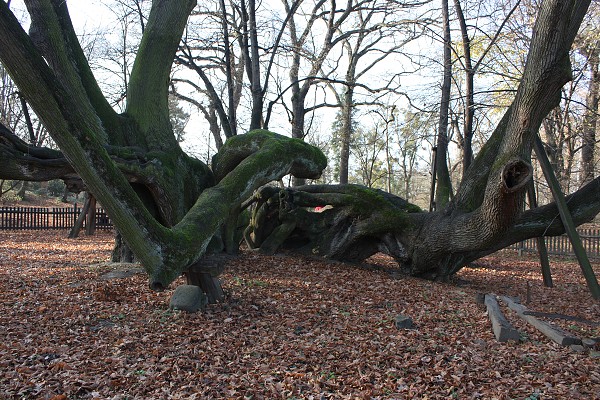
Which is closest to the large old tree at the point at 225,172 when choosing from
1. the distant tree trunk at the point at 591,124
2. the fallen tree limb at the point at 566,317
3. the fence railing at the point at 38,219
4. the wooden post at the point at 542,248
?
the wooden post at the point at 542,248

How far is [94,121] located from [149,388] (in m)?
6.19

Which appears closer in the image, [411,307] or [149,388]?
[149,388]

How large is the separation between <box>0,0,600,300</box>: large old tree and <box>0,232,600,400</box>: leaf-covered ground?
99 cm

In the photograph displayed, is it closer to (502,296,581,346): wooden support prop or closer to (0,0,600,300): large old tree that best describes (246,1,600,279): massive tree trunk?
(0,0,600,300): large old tree

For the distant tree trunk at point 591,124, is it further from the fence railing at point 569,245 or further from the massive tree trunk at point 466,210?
the massive tree trunk at point 466,210

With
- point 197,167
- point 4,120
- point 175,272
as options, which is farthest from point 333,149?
point 175,272

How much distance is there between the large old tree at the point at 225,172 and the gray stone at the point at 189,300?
36cm

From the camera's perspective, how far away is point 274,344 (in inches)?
225

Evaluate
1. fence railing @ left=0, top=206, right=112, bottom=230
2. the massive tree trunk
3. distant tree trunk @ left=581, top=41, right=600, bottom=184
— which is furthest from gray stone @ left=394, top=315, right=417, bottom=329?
Result: fence railing @ left=0, top=206, right=112, bottom=230

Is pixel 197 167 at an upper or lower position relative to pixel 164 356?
upper

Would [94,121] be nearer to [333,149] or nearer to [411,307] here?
[411,307]

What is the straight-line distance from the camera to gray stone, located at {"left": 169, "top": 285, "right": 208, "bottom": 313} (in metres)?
6.68

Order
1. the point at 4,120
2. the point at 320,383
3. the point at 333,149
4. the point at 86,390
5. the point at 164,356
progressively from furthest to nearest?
the point at 333,149 → the point at 4,120 → the point at 164,356 → the point at 320,383 → the point at 86,390

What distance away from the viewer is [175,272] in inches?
239
